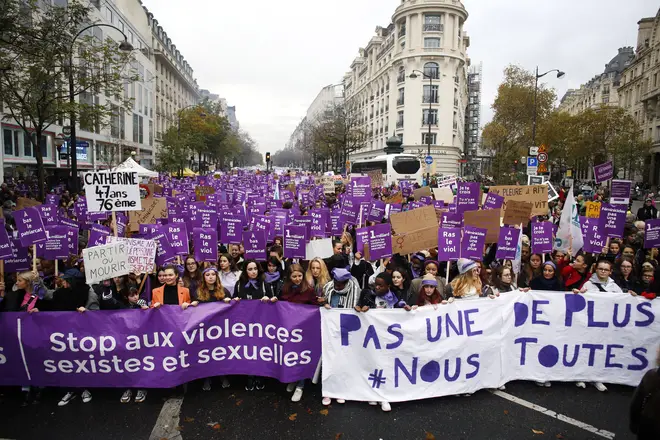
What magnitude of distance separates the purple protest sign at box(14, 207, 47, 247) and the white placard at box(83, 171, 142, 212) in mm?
729

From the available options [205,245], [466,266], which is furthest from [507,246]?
[205,245]

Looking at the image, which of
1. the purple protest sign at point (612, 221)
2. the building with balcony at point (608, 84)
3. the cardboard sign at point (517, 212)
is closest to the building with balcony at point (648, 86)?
the building with balcony at point (608, 84)

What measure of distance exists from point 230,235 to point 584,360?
5.82 m

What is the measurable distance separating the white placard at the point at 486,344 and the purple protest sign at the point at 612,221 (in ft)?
9.87

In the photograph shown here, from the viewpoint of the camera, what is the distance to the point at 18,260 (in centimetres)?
663

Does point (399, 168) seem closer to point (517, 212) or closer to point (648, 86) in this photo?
point (517, 212)

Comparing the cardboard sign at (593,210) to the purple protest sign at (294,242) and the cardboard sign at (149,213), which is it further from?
the cardboard sign at (149,213)

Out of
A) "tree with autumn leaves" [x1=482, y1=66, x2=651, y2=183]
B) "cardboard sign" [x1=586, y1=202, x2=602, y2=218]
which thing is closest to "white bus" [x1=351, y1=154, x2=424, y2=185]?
"tree with autumn leaves" [x1=482, y1=66, x2=651, y2=183]

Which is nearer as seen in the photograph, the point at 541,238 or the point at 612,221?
the point at 541,238

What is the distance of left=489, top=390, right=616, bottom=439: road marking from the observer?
13.9ft

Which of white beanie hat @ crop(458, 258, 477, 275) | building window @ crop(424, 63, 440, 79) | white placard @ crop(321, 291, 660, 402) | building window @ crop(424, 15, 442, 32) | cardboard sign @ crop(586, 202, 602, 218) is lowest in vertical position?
A: white placard @ crop(321, 291, 660, 402)

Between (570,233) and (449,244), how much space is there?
135 inches

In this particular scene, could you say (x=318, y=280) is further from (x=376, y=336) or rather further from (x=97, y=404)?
(x=97, y=404)

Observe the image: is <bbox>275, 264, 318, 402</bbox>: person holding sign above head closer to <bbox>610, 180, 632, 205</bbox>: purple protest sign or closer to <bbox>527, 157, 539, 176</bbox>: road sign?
<bbox>610, 180, 632, 205</bbox>: purple protest sign
